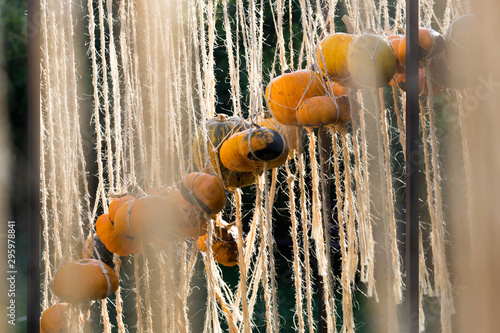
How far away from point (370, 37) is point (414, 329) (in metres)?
0.35

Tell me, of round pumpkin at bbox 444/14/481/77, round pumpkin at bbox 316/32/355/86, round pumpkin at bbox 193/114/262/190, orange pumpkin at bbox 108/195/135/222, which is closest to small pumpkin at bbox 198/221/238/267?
round pumpkin at bbox 193/114/262/190

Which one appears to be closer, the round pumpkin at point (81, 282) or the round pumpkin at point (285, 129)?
the round pumpkin at point (81, 282)

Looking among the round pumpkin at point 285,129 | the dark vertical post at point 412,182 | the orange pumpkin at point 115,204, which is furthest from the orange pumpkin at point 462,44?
the orange pumpkin at point 115,204

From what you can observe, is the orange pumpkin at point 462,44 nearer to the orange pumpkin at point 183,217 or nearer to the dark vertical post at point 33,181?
the orange pumpkin at point 183,217

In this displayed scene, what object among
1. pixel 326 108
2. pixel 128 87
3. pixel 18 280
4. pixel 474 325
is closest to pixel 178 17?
pixel 128 87

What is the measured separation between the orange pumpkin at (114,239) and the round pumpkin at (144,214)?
0.19 feet

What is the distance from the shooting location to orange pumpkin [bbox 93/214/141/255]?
72cm

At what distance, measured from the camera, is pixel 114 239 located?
2.38 feet

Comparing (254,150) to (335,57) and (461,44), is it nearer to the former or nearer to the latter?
(335,57)

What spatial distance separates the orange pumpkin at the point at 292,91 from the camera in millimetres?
761

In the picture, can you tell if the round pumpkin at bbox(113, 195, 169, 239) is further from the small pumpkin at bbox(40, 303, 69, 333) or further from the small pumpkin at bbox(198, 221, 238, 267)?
the small pumpkin at bbox(198, 221, 238, 267)

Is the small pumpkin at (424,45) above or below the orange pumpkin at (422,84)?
above

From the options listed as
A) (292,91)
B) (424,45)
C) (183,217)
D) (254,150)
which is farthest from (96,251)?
(424,45)

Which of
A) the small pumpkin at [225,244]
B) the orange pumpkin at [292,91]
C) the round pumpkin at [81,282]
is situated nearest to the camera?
the round pumpkin at [81,282]
